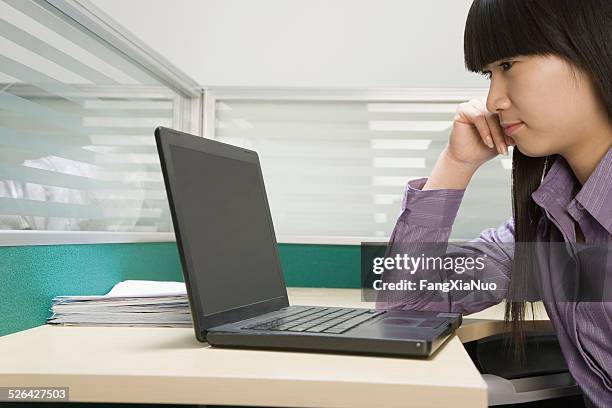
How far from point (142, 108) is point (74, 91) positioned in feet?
1.06

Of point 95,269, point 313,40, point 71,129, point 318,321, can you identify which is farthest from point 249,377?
point 313,40

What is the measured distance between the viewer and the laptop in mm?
645

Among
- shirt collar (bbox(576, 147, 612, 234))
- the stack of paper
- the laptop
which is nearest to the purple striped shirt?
shirt collar (bbox(576, 147, 612, 234))

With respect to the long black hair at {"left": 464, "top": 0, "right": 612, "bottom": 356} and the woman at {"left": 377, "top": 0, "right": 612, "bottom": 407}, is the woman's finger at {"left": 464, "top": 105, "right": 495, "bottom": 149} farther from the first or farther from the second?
the long black hair at {"left": 464, "top": 0, "right": 612, "bottom": 356}

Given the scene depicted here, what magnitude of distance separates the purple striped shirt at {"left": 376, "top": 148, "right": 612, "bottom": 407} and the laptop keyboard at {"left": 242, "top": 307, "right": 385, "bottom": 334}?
8.0 inches

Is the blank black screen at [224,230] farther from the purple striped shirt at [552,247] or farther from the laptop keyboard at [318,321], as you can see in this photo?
the purple striped shirt at [552,247]

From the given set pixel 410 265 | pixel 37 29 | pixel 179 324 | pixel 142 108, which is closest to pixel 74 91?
pixel 37 29

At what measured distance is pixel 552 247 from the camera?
3.43 ft

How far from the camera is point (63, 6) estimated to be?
100 cm

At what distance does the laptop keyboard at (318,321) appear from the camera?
0.69 m

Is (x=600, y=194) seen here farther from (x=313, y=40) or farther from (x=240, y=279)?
(x=313, y=40)

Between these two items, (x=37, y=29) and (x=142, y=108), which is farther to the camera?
(x=142, y=108)

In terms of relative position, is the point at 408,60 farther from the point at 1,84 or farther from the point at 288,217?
the point at 1,84

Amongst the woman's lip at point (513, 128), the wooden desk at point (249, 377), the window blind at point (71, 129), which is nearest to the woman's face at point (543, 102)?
the woman's lip at point (513, 128)
